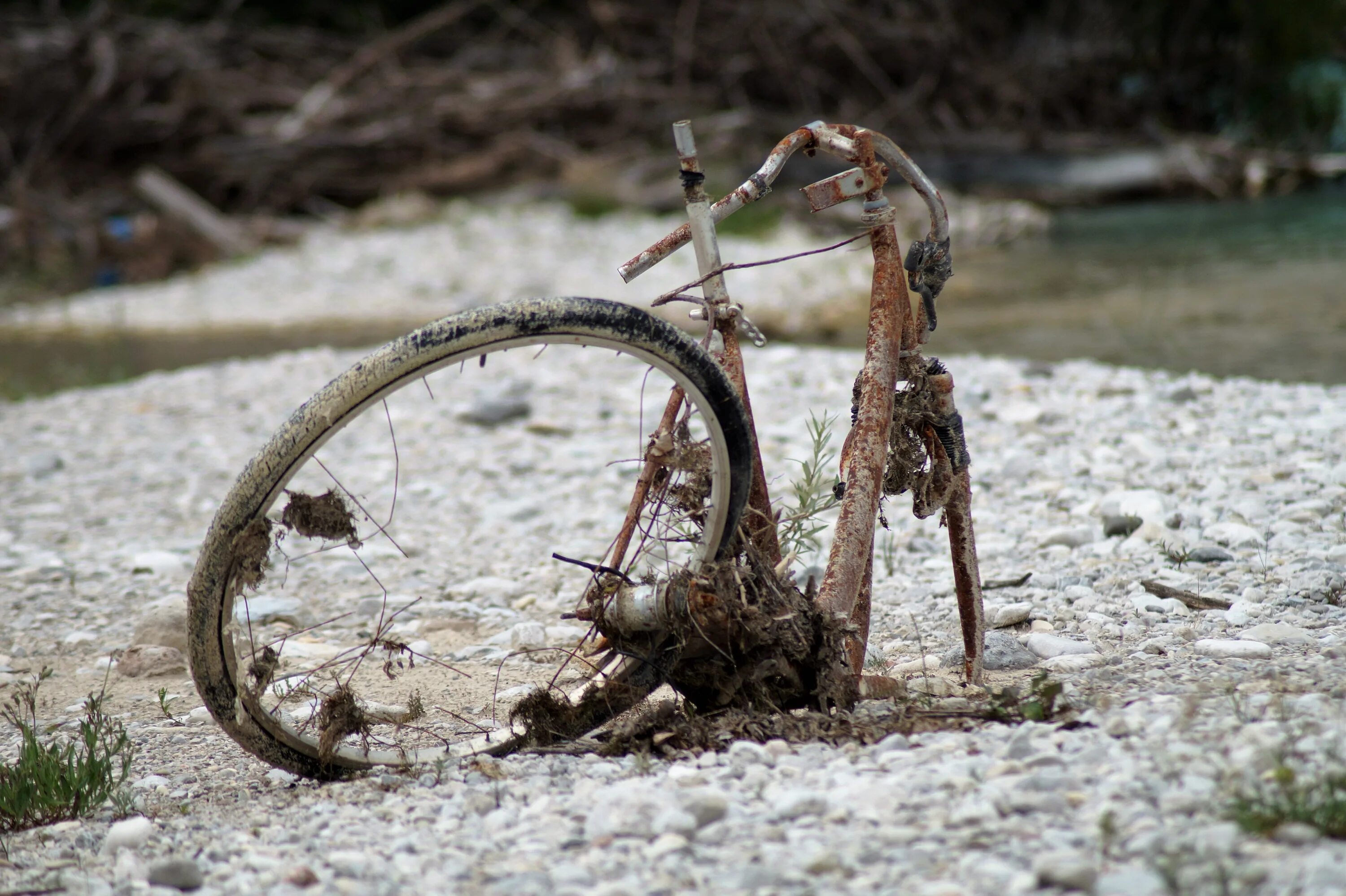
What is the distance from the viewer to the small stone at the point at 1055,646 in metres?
2.36

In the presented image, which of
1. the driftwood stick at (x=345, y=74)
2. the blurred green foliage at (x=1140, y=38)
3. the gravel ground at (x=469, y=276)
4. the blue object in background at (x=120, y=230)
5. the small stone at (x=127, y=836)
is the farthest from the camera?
the blurred green foliage at (x=1140, y=38)

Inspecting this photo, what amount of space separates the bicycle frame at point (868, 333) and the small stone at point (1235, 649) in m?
0.50

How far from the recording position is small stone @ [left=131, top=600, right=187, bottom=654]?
2898 millimetres

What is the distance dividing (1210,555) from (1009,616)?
63 centimetres

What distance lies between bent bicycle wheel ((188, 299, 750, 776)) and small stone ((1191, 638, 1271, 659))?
3.21 ft

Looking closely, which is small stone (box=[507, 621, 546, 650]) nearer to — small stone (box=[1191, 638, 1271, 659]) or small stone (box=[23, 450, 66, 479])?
small stone (box=[1191, 638, 1271, 659])

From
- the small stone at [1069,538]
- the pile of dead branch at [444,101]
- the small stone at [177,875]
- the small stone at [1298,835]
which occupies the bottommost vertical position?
the small stone at [1298,835]

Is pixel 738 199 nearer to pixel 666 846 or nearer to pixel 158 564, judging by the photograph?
pixel 666 846

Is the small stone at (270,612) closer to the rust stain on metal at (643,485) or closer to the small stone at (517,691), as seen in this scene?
the small stone at (517,691)

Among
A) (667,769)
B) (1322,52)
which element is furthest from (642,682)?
(1322,52)

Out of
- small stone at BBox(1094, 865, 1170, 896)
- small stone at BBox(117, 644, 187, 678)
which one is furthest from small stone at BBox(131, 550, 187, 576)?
small stone at BBox(1094, 865, 1170, 896)

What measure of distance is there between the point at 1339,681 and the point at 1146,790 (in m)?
0.57

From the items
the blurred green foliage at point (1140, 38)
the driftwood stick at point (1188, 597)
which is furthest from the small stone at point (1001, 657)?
the blurred green foliage at point (1140, 38)

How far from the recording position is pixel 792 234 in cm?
1010
